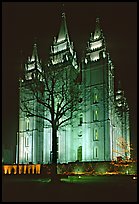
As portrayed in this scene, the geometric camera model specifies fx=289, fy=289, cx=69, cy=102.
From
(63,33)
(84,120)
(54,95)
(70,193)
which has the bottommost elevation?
(70,193)

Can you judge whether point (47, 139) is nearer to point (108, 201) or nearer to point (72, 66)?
point (72, 66)

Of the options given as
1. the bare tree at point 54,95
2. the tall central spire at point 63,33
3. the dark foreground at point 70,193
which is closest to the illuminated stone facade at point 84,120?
the tall central spire at point 63,33

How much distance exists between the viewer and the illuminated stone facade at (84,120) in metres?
59.3

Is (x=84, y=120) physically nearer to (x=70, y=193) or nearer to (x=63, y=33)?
(x=63, y=33)

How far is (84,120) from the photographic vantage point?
62250 mm

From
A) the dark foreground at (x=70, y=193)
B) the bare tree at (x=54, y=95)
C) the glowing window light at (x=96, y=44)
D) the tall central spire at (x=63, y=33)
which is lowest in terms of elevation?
the dark foreground at (x=70, y=193)

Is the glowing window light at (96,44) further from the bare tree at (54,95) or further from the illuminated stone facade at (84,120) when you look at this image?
the bare tree at (54,95)

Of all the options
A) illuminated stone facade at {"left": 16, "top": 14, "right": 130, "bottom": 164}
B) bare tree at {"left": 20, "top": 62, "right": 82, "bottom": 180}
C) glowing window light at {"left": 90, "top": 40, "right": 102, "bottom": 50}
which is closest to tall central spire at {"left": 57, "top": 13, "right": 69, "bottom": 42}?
illuminated stone facade at {"left": 16, "top": 14, "right": 130, "bottom": 164}

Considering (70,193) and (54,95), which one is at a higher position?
(54,95)

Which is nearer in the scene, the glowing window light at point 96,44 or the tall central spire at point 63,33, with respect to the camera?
the glowing window light at point 96,44

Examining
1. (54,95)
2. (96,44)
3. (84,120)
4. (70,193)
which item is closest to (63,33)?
(96,44)

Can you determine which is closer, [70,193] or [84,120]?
[70,193]

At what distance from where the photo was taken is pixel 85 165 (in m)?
45.9

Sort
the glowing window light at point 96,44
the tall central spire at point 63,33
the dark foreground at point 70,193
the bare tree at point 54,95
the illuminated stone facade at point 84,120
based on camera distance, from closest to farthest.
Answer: the dark foreground at point 70,193, the bare tree at point 54,95, the illuminated stone facade at point 84,120, the glowing window light at point 96,44, the tall central spire at point 63,33
